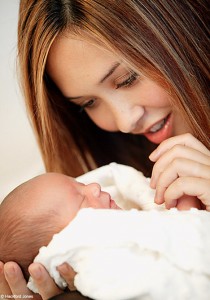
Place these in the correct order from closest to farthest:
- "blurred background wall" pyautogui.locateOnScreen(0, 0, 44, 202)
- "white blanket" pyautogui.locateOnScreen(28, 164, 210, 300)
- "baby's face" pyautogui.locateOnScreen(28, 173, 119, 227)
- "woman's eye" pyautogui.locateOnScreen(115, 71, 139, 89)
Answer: "white blanket" pyautogui.locateOnScreen(28, 164, 210, 300), "baby's face" pyautogui.locateOnScreen(28, 173, 119, 227), "woman's eye" pyautogui.locateOnScreen(115, 71, 139, 89), "blurred background wall" pyautogui.locateOnScreen(0, 0, 44, 202)

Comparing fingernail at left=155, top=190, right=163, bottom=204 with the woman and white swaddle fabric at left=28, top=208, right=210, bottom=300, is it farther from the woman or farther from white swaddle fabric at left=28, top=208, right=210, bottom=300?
white swaddle fabric at left=28, top=208, right=210, bottom=300

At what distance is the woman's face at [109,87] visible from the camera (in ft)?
3.76

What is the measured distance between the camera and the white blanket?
83 cm

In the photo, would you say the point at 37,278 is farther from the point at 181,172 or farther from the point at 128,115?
the point at 128,115

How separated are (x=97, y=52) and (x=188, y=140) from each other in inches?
14.8

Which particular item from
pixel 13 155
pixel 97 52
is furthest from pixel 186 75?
pixel 13 155

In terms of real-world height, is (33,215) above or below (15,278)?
above

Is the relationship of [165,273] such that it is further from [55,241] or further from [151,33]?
[151,33]

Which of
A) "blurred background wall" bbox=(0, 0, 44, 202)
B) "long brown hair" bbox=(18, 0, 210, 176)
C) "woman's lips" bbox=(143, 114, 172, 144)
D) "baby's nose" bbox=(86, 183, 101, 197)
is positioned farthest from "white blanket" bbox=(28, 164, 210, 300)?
"blurred background wall" bbox=(0, 0, 44, 202)

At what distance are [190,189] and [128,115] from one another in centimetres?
37

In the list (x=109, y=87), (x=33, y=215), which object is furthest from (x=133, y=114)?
(x=33, y=215)

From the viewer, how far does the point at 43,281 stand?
3.02 ft

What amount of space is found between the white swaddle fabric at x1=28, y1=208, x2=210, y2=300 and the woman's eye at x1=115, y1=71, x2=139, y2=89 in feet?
1.44

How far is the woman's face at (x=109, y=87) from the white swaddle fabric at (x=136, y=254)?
0.43 m
